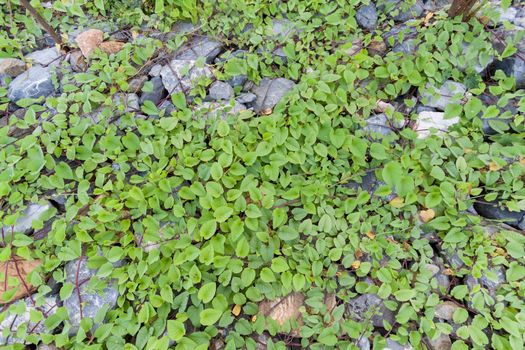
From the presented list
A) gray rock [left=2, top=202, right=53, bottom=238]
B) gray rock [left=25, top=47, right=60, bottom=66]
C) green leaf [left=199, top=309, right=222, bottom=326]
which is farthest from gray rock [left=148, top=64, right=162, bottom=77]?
green leaf [left=199, top=309, right=222, bottom=326]

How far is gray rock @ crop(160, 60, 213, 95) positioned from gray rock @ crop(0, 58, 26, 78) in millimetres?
1369

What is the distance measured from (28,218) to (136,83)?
1.41 metres

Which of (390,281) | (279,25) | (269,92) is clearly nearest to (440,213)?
(390,281)

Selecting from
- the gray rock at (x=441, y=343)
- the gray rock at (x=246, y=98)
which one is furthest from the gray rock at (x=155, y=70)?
the gray rock at (x=441, y=343)

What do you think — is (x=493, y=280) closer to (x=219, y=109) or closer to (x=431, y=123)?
(x=431, y=123)

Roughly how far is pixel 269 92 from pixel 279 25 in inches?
29.8

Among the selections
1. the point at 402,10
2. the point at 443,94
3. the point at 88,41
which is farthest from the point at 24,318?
the point at 402,10

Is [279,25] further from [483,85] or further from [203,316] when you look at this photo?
[203,316]

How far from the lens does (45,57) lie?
3424 millimetres

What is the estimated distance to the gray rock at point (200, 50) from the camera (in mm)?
3312

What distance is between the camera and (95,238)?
2.50 m

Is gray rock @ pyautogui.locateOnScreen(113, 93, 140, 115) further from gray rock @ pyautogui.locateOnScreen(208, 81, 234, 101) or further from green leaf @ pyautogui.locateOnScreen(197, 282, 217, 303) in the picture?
green leaf @ pyautogui.locateOnScreen(197, 282, 217, 303)

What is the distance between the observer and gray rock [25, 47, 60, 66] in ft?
11.1

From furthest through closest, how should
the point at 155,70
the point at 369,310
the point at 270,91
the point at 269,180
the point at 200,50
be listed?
the point at 200,50 → the point at 155,70 → the point at 270,91 → the point at 269,180 → the point at 369,310
